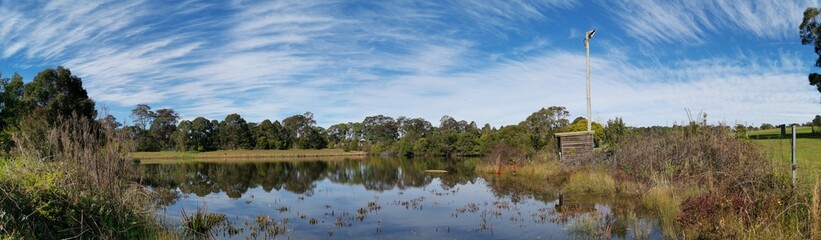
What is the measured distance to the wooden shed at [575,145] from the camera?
80.4 ft

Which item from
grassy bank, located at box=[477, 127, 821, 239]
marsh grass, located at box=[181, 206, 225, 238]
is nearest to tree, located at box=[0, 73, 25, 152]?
marsh grass, located at box=[181, 206, 225, 238]

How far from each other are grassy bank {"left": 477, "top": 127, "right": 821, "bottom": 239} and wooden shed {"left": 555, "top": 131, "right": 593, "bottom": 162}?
703mm

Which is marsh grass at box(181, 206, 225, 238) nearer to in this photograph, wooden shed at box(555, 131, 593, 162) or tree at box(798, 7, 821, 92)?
wooden shed at box(555, 131, 593, 162)

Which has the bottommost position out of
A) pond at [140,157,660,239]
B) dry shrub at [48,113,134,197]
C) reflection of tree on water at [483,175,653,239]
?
pond at [140,157,660,239]

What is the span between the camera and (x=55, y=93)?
36594 millimetres

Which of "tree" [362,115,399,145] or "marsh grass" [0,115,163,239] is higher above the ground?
"tree" [362,115,399,145]

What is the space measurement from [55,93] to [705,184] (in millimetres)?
42168

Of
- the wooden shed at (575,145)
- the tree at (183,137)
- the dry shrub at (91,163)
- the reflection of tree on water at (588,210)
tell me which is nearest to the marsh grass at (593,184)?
the reflection of tree on water at (588,210)

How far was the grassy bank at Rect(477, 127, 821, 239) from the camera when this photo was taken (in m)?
8.09

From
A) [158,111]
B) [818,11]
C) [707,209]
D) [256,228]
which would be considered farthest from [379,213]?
[158,111]

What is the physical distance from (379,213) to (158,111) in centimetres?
10343

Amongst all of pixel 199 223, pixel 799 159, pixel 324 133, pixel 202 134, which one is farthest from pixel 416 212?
pixel 324 133

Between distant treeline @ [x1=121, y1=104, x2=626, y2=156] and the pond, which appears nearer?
the pond

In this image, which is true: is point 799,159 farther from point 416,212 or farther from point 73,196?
point 73,196
